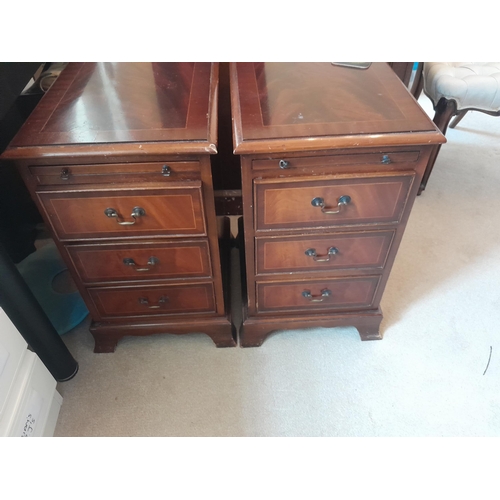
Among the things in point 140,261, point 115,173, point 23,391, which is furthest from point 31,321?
point 115,173

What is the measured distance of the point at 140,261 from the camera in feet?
3.67

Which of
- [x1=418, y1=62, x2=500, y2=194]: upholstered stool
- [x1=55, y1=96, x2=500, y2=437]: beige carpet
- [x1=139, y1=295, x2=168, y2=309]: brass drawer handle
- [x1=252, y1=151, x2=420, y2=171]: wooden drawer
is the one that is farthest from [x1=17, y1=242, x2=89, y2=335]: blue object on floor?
[x1=418, y1=62, x2=500, y2=194]: upholstered stool

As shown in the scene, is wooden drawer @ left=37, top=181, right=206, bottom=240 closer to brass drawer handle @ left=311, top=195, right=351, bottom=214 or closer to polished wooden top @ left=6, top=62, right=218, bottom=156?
polished wooden top @ left=6, top=62, right=218, bottom=156

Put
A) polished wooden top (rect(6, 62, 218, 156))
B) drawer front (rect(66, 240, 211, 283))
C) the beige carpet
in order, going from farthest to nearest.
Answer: the beige carpet, drawer front (rect(66, 240, 211, 283)), polished wooden top (rect(6, 62, 218, 156))

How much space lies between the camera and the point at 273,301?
126 centimetres

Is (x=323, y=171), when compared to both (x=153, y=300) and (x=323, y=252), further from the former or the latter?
(x=153, y=300)

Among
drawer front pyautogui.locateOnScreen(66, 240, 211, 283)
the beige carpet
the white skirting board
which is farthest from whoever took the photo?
the beige carpet

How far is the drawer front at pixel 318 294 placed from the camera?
122 cm

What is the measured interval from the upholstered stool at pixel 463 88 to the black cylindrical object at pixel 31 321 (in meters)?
1.66

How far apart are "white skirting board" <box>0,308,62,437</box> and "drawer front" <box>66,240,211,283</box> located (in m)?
0.23

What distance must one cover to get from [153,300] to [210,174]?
494 mm

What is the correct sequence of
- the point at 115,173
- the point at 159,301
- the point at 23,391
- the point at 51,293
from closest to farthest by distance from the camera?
1. the point at 115,173
2. the point at 23,391
3. the point at 159,301
4. the point at 51,293

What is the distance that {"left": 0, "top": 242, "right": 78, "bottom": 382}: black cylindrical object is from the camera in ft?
3.24

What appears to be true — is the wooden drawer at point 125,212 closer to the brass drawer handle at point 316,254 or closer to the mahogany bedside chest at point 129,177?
the mahogany bedside chest at point 129,177
